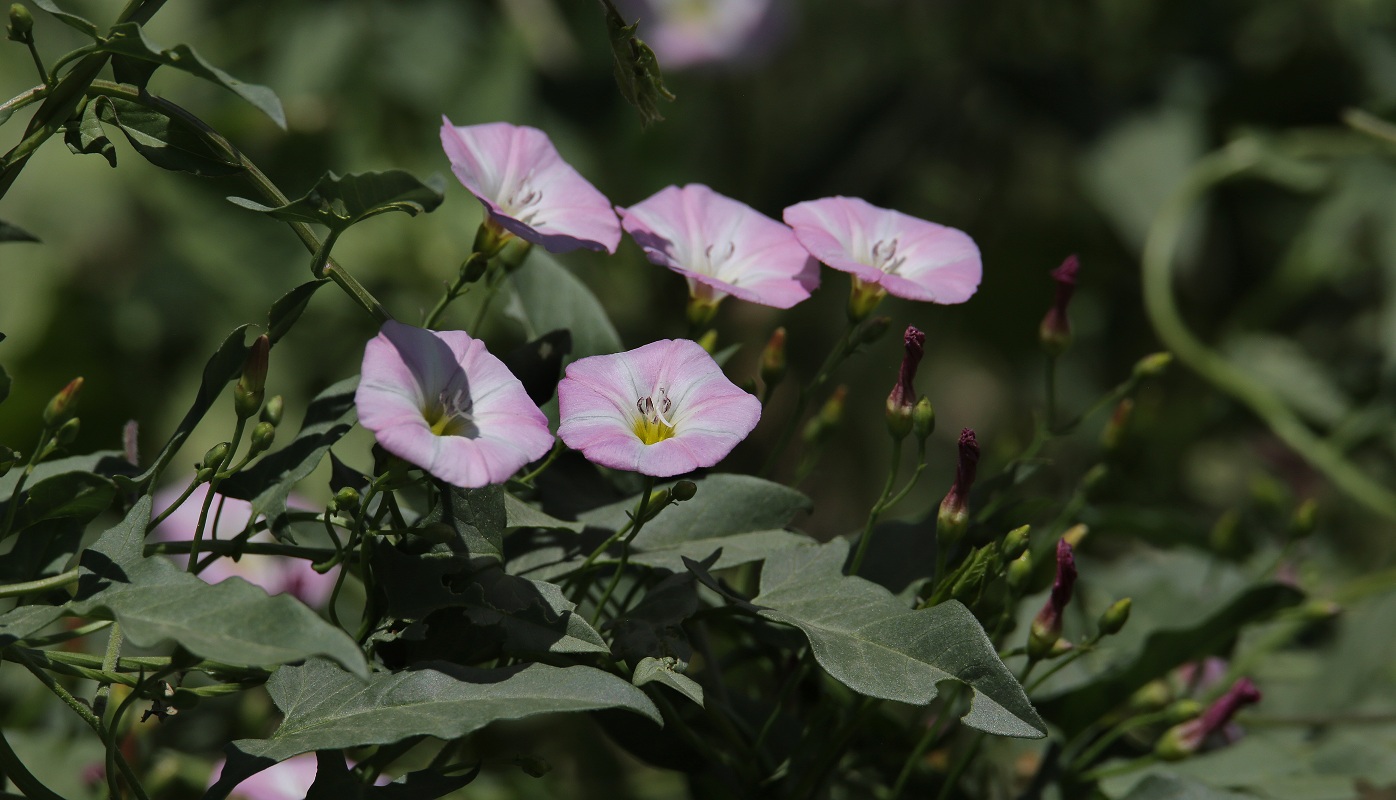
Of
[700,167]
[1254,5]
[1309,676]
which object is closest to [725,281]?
[1309,676]

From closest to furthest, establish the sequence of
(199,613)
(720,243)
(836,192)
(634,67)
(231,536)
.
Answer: (199,613) < (634,67) < (720,243) < (231,536) < (836,192)

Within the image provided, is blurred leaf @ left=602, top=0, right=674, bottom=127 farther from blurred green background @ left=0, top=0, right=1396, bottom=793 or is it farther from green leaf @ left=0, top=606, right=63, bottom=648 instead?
blurred green background @ left=0, top=0, right=1396, bottom=793

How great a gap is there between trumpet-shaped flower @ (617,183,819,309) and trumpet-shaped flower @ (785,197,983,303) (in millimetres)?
17

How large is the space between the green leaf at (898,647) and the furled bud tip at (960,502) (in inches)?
2.2

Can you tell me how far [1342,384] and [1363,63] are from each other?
0.44m

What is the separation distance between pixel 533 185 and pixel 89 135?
183 millimetres

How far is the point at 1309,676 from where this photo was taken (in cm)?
89

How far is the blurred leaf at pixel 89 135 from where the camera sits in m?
0.42

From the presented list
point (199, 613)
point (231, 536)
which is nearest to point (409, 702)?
point (199, 613)

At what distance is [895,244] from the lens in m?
0.57

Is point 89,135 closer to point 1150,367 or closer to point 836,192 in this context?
point 1150,367

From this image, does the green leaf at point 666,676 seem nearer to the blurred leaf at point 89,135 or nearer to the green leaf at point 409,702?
the green leaf at point 409,702

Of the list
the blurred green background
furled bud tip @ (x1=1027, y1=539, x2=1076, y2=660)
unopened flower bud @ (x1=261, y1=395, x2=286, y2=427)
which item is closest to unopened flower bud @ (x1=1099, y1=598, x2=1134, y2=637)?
furled bud tip @ (x1=1027, y1=539, x2=1076, y2=660)

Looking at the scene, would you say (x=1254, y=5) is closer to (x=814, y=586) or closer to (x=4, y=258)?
(x=814, y=586)
